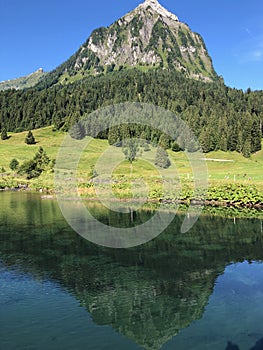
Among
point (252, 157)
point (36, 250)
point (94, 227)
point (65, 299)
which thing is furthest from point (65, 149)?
point (65, 299)

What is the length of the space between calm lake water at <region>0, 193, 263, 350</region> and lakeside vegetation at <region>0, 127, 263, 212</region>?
867 inches

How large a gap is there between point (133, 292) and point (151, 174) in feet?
234

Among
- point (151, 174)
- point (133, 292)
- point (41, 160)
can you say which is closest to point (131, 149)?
point (151, 174)

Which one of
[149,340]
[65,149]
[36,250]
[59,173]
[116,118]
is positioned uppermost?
[116,118]

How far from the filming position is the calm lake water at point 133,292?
18297 mm

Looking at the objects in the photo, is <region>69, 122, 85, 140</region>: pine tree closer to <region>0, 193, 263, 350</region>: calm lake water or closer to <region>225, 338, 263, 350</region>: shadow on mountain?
<region>0, 193, 263, 350</region>: calm lake water

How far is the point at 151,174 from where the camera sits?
94500 millimetres

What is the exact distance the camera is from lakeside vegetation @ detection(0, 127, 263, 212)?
61.5m

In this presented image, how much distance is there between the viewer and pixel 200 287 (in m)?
24.5

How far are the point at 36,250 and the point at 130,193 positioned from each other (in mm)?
38746

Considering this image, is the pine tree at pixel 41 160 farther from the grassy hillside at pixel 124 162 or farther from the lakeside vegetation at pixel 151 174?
the grassy hillside at pixel 124 162

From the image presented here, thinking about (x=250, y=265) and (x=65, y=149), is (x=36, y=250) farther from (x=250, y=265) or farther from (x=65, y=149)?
(x=65, y=149)

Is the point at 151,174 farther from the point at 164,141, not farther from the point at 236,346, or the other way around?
the point at 236,346

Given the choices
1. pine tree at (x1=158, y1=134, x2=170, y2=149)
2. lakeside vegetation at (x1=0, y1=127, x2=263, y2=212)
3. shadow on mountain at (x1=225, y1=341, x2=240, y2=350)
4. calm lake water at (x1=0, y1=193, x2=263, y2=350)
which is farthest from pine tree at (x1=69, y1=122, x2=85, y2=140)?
shadow on mountain at (x1=225, y1=341, x2=240, y2=350)
